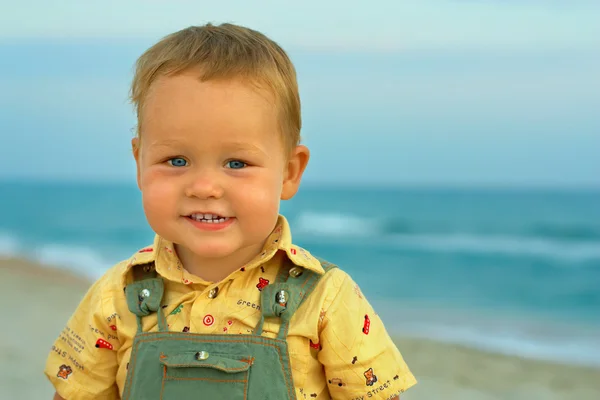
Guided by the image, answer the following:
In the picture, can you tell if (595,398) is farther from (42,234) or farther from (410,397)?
(42,234)

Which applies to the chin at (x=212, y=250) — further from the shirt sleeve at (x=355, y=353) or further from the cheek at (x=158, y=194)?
the shirt sleeve at (x=355, y=353)

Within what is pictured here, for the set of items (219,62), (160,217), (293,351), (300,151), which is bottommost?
(293,351)

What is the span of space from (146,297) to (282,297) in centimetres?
42

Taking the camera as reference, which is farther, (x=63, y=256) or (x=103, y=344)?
(x=63, y=256)

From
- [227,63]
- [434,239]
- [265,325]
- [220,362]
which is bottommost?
[220,362]

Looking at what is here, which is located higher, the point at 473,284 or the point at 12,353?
the point at 473,284

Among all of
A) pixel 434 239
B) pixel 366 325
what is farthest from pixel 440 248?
pixel 366 325

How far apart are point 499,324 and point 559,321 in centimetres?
76

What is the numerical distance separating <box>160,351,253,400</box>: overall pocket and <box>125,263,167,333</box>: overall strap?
0.51ft

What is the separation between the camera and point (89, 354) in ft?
8.31

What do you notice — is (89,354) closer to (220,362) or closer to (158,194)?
(220,362)

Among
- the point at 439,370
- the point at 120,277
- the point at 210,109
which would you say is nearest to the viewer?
the point at 210,109

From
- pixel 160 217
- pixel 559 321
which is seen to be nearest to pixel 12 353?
pixel 160 217

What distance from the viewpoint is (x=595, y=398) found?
489 cm
